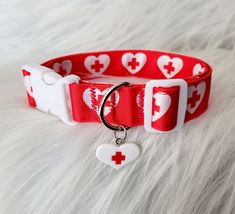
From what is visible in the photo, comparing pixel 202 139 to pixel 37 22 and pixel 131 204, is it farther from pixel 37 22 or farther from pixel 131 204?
pixel 37 22

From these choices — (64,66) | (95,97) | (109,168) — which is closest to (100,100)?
(95,97)

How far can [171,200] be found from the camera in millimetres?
441

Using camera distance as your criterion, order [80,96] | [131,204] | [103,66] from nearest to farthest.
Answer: [131,204] < [80,96] < [103,66]

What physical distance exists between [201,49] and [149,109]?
1.50ft

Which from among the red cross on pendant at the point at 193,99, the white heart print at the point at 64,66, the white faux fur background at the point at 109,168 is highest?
the red cross on pendant at the point at 193,99

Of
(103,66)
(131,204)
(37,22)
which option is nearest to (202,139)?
(131,204)

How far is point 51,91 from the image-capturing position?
1.87 feet

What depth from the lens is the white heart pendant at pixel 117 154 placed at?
48cm

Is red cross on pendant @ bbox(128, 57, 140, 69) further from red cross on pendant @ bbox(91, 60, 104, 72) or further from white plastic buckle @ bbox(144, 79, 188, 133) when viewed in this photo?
white plastic buckle @ bbox(144, 79, 188, 133)

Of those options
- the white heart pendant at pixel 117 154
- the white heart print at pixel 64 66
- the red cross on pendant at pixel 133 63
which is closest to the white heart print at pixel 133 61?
the red cross on pendant at pixel 133 63

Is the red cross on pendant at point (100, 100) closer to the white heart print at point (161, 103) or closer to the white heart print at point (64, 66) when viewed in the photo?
the white heart print at point (161, 103)

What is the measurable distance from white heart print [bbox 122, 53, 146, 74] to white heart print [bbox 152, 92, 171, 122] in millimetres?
375

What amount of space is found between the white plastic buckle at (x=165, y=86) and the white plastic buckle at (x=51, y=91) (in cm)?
12

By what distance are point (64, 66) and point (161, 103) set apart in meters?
0.38
